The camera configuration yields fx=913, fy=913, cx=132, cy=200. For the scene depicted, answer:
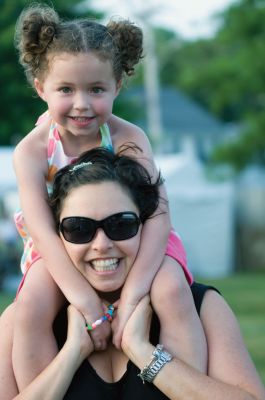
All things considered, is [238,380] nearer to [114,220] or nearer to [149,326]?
[149,326]

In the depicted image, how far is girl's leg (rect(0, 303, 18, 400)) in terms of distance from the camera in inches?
133

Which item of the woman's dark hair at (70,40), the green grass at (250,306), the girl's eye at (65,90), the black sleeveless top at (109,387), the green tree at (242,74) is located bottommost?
the green grass at (250,306)

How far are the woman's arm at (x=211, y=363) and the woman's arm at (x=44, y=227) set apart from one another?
15 centimetres

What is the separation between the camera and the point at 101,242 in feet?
11.0

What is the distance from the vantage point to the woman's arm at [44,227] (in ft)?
11.2

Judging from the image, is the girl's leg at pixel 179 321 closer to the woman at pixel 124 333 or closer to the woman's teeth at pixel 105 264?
the woman at pixel 124 333

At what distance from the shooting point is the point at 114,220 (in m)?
3.38

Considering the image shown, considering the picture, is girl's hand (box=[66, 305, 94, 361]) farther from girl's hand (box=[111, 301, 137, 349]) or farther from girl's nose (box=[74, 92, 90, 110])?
girl's nose (box=[74, 92, 90, 110])

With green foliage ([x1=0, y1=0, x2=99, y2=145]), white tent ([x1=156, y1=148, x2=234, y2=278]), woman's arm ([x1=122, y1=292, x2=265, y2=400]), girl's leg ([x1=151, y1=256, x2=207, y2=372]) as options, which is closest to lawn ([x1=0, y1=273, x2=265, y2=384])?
white tent ([x1=156, y1=148, x2=234, y2=278])

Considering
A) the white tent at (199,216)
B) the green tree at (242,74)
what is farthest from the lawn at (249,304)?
the green tree at (242,74)

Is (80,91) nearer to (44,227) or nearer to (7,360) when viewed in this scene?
(44,227)

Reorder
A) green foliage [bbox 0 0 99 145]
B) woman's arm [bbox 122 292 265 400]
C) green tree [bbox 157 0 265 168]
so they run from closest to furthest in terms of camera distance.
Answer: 1. woman's arm [bbox 122 292 265 400]
2. green foliage [bbox 0 0 99 145]
3. green tree [bbox 157 0 265 168]

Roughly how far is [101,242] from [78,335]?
1.15ft

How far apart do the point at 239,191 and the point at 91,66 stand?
2498 centimetres
